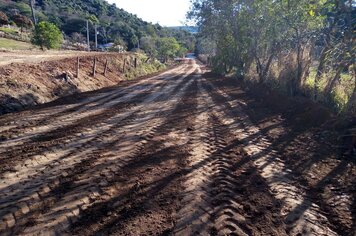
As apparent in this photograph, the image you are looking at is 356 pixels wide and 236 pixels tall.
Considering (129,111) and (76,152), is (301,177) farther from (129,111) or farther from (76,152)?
(129,111)

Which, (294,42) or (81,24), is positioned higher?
(294,42)

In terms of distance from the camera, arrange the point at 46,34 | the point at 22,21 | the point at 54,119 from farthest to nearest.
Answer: the point at 22,21 < the point at 46,34 < the point at 54,119

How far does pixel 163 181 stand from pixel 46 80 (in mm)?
10769

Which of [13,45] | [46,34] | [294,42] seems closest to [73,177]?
[294,42]

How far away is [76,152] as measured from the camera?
5797 millimetres

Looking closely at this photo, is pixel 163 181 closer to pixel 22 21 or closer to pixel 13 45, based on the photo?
pixel 13 45

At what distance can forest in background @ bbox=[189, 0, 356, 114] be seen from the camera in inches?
305

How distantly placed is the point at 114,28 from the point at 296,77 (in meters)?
76.1

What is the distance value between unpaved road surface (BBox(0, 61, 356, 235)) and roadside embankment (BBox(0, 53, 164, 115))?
2.62m

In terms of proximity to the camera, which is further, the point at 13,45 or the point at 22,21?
the point at 22,21

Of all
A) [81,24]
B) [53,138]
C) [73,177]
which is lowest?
[81,24]

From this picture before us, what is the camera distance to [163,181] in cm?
→ 470

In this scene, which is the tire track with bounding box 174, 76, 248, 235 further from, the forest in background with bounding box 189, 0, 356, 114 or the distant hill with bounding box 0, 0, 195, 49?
the distant hill with bounding box 0, 0, 195, 49

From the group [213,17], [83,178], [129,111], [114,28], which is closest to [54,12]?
[114,28]
